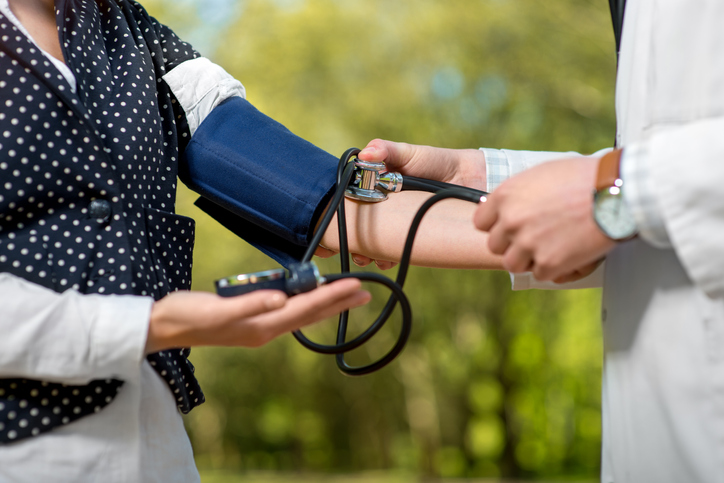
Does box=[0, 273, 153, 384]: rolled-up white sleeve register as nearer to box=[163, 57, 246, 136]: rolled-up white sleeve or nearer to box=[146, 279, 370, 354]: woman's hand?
box=[146, 279, 370, 354]: woman's hand

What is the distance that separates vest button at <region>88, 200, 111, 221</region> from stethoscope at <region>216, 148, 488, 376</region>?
0.65 ft

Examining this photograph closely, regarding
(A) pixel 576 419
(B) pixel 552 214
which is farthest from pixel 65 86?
(A) pixel 576 419

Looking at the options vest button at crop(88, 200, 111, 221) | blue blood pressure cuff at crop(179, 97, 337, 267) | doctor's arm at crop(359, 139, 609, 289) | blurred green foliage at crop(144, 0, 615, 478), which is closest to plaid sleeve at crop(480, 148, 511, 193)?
doctor's arm at crop(359, 139, 609, 289)

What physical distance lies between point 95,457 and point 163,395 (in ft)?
0.34

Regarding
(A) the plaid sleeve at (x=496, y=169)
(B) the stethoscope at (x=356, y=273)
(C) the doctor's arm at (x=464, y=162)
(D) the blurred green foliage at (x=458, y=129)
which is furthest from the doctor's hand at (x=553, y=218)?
(D) the blurred green foliage at (x=458, y=129)

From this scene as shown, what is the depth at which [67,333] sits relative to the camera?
0.56 meters

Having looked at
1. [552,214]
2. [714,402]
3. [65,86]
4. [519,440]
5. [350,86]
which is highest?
[350,86]

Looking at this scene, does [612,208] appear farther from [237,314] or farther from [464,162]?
[464,162]

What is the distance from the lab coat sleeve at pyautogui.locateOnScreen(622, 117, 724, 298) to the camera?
1.74 ft

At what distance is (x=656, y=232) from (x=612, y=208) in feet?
0.16

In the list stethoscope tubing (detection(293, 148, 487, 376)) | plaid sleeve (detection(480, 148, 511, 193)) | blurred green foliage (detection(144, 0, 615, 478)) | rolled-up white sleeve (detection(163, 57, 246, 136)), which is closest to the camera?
stethoscope tubing (detection(293, 148, 487, 376))

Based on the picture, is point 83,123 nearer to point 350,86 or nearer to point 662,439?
point 662,439

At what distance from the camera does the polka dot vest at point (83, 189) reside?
631mm

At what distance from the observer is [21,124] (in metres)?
0.65
